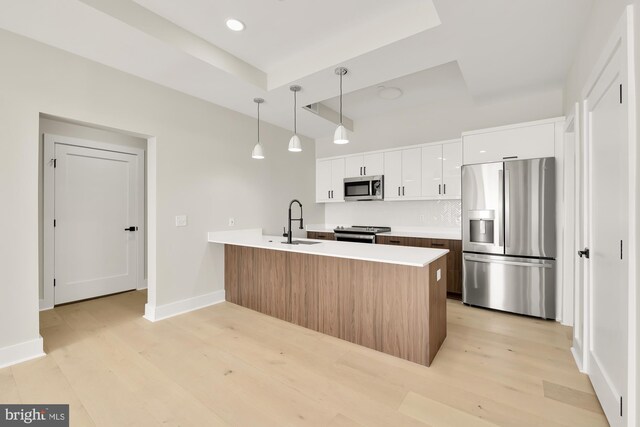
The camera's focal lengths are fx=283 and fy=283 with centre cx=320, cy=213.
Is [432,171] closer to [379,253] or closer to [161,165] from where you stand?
[379,253]

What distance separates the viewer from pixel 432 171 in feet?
13.4

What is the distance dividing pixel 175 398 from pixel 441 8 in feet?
10.4

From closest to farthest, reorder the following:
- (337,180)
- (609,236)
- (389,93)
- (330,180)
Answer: (609,236) → (389,93) → (337,180) → (330,180)

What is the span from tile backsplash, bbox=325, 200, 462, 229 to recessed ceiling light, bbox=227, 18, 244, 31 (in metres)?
3.35

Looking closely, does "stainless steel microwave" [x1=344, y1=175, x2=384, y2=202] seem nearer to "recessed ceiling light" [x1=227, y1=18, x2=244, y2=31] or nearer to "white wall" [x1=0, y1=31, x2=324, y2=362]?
"white wall" [x1=0, y1=31, x2=324, y2=362]

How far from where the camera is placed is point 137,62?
2684 mm

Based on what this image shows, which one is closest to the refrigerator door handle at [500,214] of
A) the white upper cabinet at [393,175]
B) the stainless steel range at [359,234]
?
the white upper cabinet at [393,175]

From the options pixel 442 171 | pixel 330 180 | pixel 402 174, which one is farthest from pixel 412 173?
pixel 330 180

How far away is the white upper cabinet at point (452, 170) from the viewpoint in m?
3.89

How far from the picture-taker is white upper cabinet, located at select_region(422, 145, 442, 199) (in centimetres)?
404

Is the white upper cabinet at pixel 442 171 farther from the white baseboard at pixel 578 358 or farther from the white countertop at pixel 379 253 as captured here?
the white baseboard at pixel 578 358

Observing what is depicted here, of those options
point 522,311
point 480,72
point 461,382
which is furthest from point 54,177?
point 522,311

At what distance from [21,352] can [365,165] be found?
4.45 meters

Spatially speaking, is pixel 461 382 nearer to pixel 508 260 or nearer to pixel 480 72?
pixel 508 260
